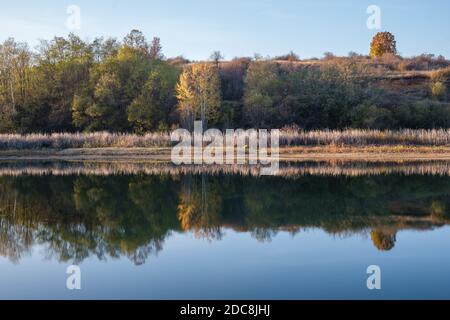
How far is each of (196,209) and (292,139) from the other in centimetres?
2263

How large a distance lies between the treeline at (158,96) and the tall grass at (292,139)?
21.6ft

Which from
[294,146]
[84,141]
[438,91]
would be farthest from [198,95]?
[438,91]

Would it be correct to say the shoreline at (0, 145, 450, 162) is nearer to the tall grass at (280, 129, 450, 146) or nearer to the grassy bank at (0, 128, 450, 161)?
the grassy bank at (0, 128, 450, 161)

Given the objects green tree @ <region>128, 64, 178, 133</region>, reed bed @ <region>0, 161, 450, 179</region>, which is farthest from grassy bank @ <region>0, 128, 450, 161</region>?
green tree @ <region>128, 64, 178, 133</region>

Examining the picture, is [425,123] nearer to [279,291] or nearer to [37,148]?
[37,148]

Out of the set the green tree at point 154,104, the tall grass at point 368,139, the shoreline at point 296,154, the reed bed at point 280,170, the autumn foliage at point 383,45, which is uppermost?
the autumn foliage at point 383,45

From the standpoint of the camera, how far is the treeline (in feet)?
156

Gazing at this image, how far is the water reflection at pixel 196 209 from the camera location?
1235 cm

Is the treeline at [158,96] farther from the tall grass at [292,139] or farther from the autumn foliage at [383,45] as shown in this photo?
the autumn foliage at [383,45]

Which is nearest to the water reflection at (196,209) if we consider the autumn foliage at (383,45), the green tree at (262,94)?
the green tree at (262,94)

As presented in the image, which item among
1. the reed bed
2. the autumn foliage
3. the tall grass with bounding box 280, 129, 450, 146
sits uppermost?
the autumn foliage

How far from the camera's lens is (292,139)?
125 ft

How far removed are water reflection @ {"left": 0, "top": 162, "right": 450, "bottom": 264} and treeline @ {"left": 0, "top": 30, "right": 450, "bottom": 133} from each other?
24032mm

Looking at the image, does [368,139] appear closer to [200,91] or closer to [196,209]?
[200,91]
